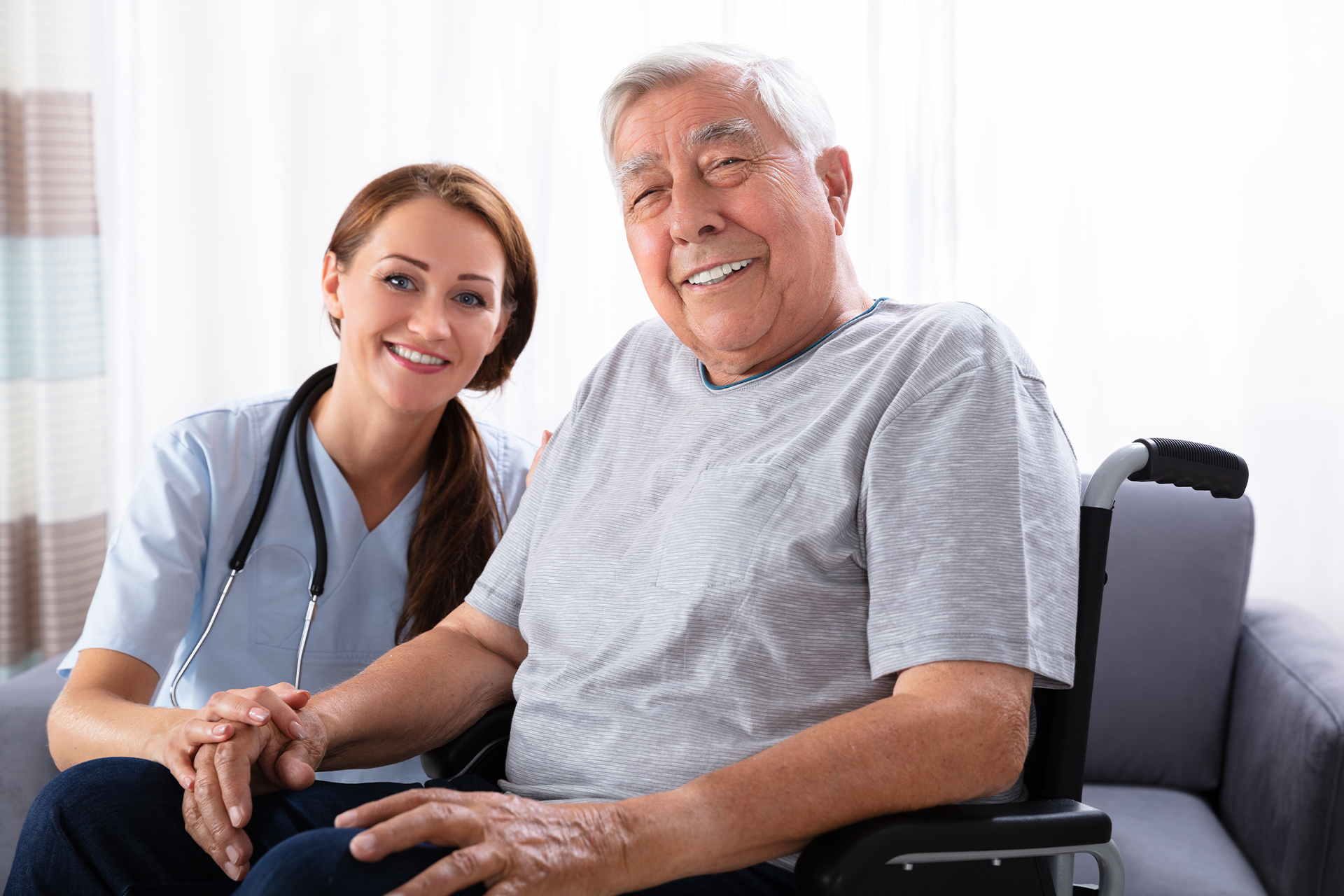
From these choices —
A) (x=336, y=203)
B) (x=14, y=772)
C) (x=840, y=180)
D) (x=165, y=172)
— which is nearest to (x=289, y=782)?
(x=14, y=772)

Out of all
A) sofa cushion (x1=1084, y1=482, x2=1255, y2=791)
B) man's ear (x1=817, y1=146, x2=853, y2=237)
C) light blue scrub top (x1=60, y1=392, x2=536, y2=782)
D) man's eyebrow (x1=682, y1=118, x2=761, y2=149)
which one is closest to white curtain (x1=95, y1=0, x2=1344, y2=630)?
sofa cushion (x1=1084, y1=482, x2=1255, y2=791)

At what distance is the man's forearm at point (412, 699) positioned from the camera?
1143mm

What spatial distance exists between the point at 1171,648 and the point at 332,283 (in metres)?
1.50

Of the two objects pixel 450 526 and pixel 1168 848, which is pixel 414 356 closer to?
pixel 450 526

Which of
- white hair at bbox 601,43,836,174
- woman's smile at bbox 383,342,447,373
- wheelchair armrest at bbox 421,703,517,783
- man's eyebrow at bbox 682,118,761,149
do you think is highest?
white hair at bbox 601,43,836,174

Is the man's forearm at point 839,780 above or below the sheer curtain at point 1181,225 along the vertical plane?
below

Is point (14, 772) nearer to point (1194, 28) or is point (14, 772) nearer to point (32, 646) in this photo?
point (32, 646)

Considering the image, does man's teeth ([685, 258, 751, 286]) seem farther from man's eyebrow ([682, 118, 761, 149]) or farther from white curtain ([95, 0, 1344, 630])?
white curtain ([95, 0, 1344, 630])

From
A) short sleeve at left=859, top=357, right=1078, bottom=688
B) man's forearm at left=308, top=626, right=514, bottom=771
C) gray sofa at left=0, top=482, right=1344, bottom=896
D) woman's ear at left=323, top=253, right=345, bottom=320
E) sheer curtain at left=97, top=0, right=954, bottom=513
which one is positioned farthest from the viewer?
sheer curtain at left=97, top=0, right=954, bottom=513

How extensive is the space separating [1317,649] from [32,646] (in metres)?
2.61

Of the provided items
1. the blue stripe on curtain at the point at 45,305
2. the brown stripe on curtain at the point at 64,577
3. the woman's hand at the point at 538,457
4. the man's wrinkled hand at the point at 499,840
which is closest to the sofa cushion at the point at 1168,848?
the man's wrinkled hand at the point at 499,840

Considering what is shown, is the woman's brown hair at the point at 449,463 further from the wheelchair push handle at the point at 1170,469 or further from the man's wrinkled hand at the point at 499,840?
the wheelchair push handle at the point at 1170,469

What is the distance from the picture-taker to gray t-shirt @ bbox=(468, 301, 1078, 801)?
91 cm

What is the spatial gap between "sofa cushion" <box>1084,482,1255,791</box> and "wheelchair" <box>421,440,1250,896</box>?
73 cm
